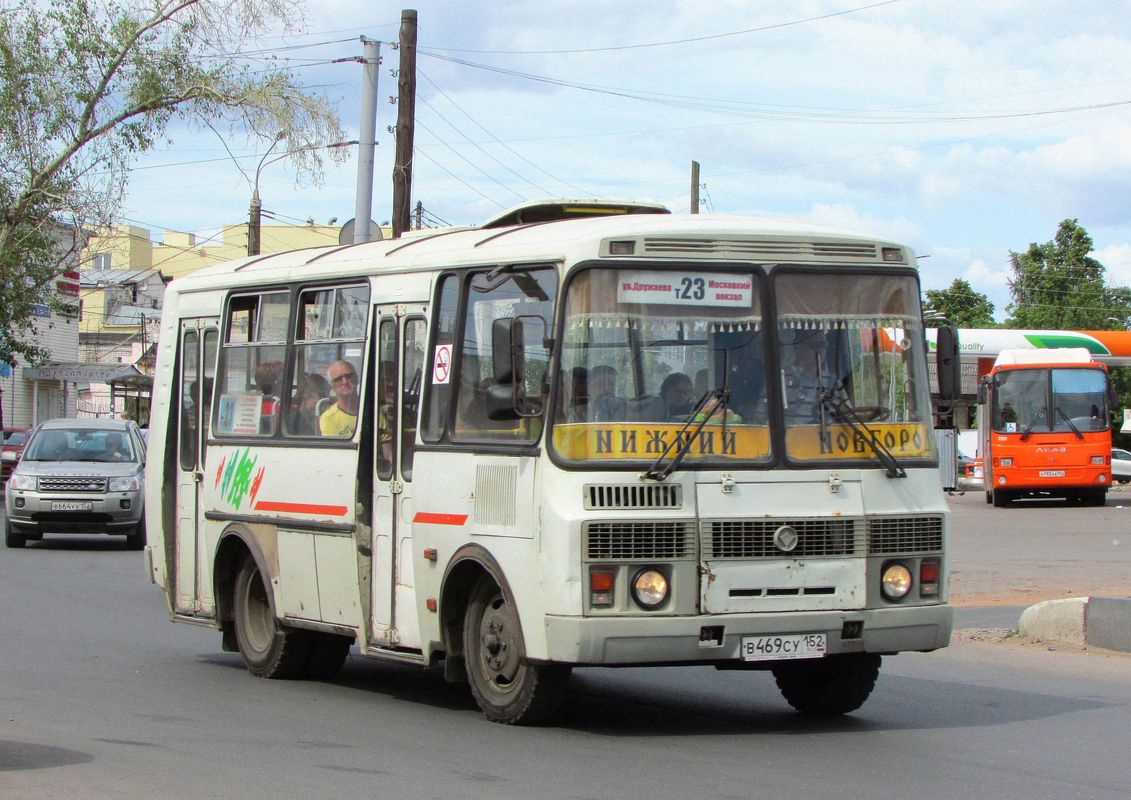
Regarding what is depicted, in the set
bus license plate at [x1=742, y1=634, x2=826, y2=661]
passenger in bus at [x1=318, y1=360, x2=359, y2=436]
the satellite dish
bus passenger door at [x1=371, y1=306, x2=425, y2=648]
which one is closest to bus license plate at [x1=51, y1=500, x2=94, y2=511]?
the satellite dish

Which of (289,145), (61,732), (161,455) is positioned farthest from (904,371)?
(289,145)

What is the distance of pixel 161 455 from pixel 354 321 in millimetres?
2879

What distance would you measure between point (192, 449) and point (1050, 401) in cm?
2762

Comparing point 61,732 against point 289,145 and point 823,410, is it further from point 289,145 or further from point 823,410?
point 289,145

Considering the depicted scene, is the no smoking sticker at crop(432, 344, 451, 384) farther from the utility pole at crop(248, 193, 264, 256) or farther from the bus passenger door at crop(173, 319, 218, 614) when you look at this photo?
the utility pole at crop(248, 193, 264, 256)

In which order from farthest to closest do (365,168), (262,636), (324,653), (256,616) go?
1. (365,168)
2. (256,616)
3. (262,636)
4. (324,653)

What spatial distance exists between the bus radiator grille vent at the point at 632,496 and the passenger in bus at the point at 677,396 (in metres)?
0.39

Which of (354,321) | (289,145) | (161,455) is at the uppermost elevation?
(289,145)

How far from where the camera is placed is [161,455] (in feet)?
42.9

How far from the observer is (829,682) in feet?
32.7

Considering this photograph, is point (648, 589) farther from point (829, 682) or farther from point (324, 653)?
point (324, 653)

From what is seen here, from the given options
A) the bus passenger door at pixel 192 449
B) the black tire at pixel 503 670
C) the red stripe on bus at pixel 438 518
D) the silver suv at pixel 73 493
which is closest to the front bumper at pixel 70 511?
the silver suv at pixel 73 493

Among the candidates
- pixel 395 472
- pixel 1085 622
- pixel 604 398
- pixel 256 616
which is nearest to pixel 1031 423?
pixel 1085 622

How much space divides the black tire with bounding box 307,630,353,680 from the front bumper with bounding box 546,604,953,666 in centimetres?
350
